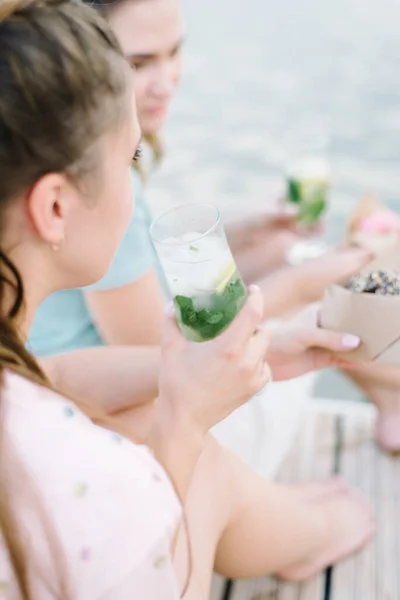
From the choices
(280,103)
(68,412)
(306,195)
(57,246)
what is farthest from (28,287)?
(280,103)

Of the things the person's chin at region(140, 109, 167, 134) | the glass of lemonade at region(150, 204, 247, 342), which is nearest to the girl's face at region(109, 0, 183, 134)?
the person's chin at region(140, 109, 167, 134)

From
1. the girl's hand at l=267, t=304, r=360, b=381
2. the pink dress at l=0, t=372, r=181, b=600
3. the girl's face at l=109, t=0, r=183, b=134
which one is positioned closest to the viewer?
the pink dress at l=0, t=372, r=181, b=600

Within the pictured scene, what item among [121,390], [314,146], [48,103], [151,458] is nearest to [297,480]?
[121,390]

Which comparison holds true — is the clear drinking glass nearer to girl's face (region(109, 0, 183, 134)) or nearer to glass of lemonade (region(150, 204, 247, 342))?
girl's face (region(109, 0, 183, 134))

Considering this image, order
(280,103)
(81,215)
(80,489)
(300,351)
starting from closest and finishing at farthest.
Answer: (80,489), (81,215), (300,351), (280,103)

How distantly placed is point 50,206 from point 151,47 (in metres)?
0.86

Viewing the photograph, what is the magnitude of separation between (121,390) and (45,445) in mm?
564

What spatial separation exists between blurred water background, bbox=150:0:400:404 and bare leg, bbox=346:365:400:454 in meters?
0.46

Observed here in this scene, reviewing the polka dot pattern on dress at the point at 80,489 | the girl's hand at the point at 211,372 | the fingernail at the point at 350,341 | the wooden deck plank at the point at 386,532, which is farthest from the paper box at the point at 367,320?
the polka dot pattern on dress at the point at 80,489

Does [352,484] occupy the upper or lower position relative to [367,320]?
lower

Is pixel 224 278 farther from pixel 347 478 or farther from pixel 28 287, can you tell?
pixel 347 478

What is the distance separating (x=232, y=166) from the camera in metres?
3.82

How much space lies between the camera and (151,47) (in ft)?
5.63

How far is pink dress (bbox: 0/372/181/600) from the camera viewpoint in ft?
2.93
